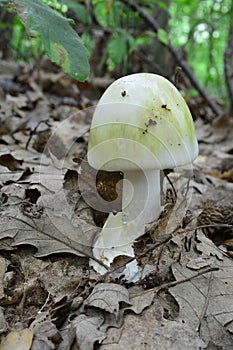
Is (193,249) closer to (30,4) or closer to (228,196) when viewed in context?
(228,196)

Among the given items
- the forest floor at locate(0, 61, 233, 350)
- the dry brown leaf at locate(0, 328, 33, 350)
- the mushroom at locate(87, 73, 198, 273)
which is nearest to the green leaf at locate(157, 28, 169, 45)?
the forest floor at locate(0, 61, 233, 350)

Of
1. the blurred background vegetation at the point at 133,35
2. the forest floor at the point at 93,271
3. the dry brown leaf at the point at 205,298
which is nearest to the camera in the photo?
the forest floor at the point at 93,271

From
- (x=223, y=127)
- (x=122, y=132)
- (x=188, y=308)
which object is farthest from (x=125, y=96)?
(x=223, y=127)

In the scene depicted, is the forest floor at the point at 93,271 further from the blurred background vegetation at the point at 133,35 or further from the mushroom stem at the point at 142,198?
the blurred background vegetation at the point at 133,35

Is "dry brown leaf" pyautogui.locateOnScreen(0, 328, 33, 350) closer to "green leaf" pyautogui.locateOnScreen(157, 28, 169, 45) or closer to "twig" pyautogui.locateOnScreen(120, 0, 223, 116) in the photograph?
"green leaf" pyautogui.locateOnScreen(157, 28, 169, 45)

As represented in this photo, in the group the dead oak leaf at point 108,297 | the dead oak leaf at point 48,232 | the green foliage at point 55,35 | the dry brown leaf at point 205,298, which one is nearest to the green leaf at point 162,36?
the green foliage at point 55,35

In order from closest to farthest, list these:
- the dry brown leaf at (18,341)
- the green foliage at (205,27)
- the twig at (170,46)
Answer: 1. the dry brown leaf at (18,341)
2. the twig at (170,46)
3. the green foliage at (205,27)
